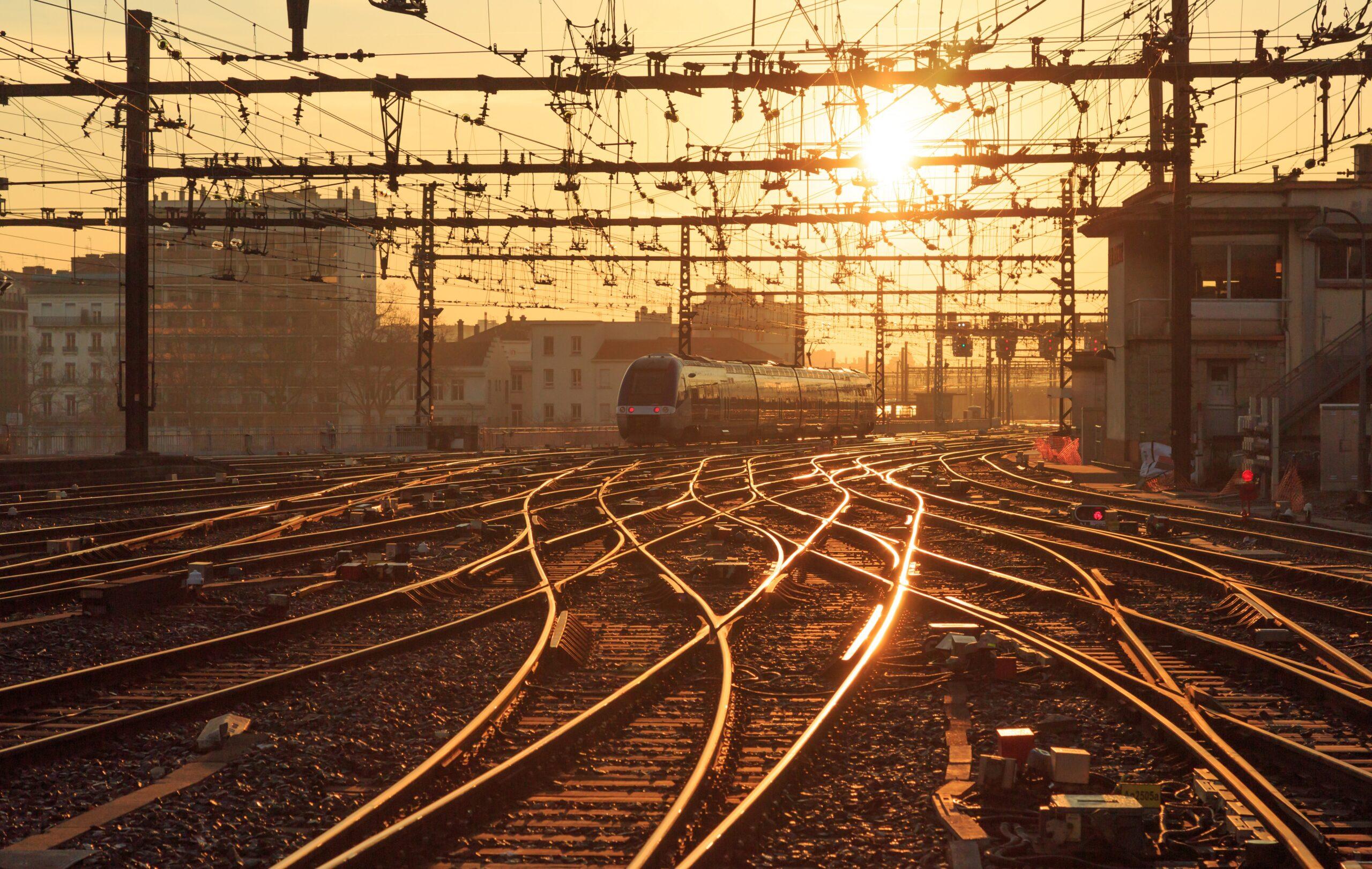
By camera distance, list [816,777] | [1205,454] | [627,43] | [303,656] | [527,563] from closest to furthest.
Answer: [816,777]
[303,656]
[527,563]
[627,43]
[1205,454]

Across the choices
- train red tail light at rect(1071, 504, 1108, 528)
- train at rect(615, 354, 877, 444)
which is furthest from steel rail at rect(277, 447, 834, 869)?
train at rect(615, 354, 877, 444)

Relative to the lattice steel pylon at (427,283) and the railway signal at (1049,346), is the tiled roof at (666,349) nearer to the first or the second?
the railway signal at (1049,346)

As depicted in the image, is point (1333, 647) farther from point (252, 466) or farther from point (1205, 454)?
point (252, 466)

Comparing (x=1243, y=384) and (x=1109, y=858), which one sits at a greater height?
(x=1243, y=384)

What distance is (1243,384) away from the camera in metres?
32.3

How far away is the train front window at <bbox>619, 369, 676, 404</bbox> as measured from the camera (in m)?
40.9

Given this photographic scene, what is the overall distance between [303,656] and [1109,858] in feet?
19.4

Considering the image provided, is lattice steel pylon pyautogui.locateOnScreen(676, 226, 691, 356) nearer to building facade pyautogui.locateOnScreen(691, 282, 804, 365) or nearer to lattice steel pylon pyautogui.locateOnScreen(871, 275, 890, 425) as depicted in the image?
lattice steel pylon pyautogui.locateOnScreen(871, 275, 890, 425)

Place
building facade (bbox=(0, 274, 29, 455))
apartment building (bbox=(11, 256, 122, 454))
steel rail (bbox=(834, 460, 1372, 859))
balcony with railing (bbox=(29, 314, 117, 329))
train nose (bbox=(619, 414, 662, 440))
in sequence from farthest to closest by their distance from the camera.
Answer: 1. balcony with railing (bbox=(29, 314, 117, 329))
2. apartment building (bbox=(11, 256, 122, 454))
3. building facade (bbox=(0, 274, 29, 455))
4. train nose (bbox=(619, 414, 662, 440))
5. steel rail (bbox=(834, 460, 1372, 859))

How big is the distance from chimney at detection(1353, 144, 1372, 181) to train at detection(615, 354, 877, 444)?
20707 mm

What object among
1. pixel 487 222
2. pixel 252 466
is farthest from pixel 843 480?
pixel 252 466

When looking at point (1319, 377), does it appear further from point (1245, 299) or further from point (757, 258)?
point (757, 258)

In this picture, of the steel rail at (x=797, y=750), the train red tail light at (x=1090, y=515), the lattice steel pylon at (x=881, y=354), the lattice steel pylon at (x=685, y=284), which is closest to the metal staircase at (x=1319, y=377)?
the train red tail light at (x=1090, y=515)

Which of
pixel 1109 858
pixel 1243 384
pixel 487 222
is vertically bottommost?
pixel 1109 858
